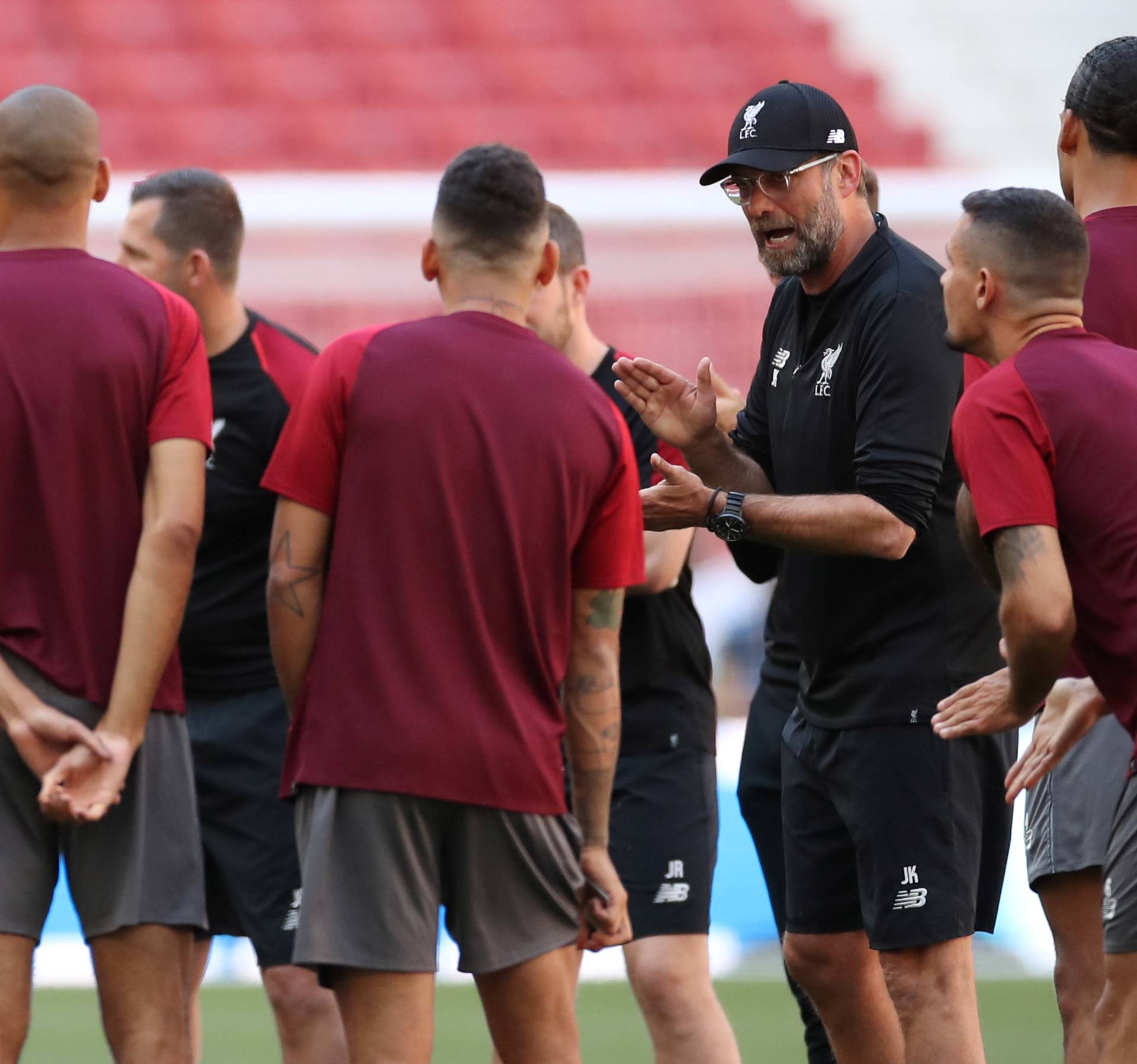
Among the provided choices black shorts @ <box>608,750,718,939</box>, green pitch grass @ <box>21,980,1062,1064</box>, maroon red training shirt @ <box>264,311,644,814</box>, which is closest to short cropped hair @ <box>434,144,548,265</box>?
maroon red training shirt @ <box>264,311,644,814</box>

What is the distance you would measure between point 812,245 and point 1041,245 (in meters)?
0.77

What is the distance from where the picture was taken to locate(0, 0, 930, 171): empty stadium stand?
14.2 m

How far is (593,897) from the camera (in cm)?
344

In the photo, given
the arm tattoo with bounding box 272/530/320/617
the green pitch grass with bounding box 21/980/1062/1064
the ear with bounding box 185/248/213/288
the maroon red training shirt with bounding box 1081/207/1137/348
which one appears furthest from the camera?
the green pitch grass with bounding box 21/980/1062/1064

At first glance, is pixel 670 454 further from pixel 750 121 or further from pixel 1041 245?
pixel 1041 245

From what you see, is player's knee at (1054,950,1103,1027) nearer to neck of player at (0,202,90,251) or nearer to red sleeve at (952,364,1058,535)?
red sleeve at (952,364,1058,535)

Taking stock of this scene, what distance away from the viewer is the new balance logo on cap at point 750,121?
4.03 metres

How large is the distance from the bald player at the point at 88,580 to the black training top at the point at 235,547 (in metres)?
1.23

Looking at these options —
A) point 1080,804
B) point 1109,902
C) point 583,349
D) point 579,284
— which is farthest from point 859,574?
point 579,284

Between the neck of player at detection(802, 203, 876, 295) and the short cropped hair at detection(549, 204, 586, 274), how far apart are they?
1.00 metres

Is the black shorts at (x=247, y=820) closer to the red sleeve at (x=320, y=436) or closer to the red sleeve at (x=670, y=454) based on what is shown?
the red sleeve at (x=670, y=454)

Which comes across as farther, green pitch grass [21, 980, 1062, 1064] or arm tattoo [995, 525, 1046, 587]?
green pitch grass [21, 980, 1062, 1064]

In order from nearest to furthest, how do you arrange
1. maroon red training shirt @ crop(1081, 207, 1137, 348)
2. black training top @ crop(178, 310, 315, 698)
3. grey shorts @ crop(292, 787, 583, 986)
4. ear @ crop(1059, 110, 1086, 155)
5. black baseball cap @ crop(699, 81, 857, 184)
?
grey shorts @ crop(292, 787, 583, 986) < maroon red training shirt @ crop(1081, 207, 1137, 348) < ear @ crop(1059, 110, 1086, 155) < black baseball cap @ crop(699, 81, 857, 184) < black training top @ crop(178, 310, 315, 698)

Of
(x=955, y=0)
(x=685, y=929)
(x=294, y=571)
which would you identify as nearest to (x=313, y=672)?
(x=294, y=571)
